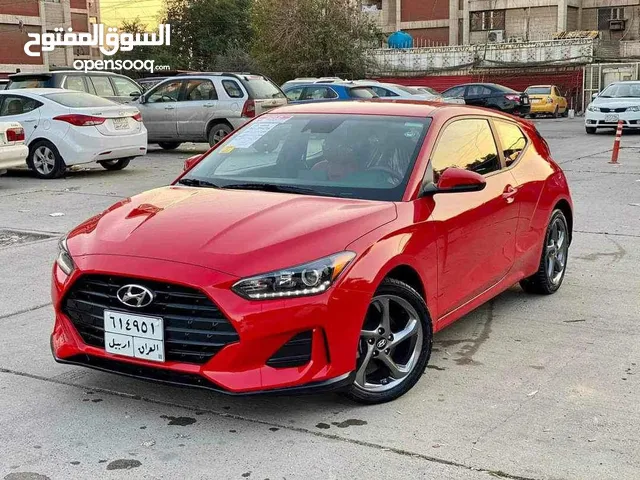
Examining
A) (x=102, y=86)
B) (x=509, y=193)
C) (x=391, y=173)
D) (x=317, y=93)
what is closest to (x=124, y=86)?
(x=102, y=86)

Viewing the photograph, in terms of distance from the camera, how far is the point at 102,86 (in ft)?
57.4

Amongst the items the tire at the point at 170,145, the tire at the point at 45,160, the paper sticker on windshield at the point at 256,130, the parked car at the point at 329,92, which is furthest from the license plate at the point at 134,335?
the parked car at the point at 329,92

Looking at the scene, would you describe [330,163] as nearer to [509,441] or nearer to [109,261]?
[109,261]

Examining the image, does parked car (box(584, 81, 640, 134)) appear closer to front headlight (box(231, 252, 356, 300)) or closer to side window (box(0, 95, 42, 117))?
A: side window (box(0, 95, 42, 117))

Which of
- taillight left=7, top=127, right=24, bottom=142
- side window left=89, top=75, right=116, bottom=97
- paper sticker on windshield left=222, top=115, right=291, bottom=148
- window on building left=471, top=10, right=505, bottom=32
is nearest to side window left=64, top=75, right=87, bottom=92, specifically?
side window left=89, top=75, right=116, bottom=97

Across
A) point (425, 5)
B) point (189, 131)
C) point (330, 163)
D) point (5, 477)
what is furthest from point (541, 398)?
point (425, 5)

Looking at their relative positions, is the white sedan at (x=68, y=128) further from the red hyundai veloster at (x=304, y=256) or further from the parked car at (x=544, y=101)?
the parked car at (x=544, y=101)

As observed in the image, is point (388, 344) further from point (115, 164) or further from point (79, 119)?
point (115, 164)

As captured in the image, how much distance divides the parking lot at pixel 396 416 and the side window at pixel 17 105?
8557mm

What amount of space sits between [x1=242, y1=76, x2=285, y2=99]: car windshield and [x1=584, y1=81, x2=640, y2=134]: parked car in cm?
1053

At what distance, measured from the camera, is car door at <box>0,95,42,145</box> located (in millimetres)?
13883

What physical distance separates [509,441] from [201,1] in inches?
2341

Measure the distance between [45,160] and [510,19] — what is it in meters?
45.4

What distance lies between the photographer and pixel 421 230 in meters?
4.49
